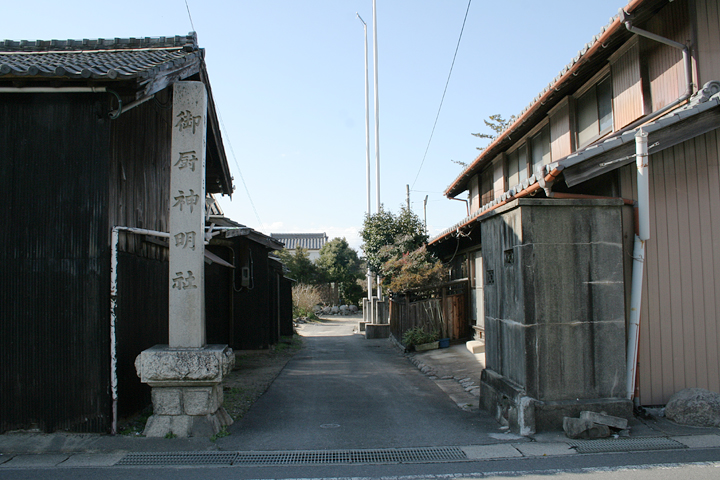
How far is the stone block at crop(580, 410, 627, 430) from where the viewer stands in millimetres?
5992

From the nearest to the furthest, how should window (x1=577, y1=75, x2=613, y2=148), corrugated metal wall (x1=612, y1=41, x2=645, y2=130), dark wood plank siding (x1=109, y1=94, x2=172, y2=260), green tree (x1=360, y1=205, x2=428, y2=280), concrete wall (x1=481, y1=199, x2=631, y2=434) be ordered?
concrete wall (x1=481, y1=199, x2=631, y2=434) → dark wood plank siding (x1=109, y1=94, x2=172, y2=260) → corrugated metal wall (x1=612, y1=41, x2=645, y2=130) → window (x1=577, y1=75, x2=613, y2=148) → green tree (x1=360, y1=205, x2=428, y2=280)

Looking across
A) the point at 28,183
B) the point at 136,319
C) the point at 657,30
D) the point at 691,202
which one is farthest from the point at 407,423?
the point at 657,30

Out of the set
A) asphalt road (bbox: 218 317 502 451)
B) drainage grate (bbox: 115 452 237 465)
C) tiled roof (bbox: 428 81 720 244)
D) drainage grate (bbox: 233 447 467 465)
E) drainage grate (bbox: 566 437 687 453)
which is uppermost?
tiled roof (bbox: 428 81 720 244)

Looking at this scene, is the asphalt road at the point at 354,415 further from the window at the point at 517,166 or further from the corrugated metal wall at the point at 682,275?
the window at the point at 517,166

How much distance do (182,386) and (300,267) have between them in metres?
34.3

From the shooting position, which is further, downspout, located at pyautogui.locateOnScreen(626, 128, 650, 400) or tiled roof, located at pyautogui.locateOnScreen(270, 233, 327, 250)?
tiled roof, located at pyautogui.locateOnScreen(270, 233, 327, 250)

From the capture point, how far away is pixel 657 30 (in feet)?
25.6

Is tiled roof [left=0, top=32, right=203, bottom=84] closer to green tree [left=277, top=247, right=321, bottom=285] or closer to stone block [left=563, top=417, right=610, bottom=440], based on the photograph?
stone block [left=563, top=417, right=610, bottom=440]

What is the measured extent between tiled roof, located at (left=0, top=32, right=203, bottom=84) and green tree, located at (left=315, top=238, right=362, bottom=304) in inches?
1322

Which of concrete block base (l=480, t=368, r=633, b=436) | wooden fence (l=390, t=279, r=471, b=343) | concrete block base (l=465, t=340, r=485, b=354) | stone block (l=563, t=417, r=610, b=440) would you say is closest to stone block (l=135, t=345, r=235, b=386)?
concrete block base (l=480, t=368, r=633, b=436)

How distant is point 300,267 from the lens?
40.6m

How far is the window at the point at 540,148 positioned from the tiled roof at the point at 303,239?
1846 inches

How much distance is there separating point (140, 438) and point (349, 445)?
106 inches

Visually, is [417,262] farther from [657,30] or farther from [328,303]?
[328,303]
